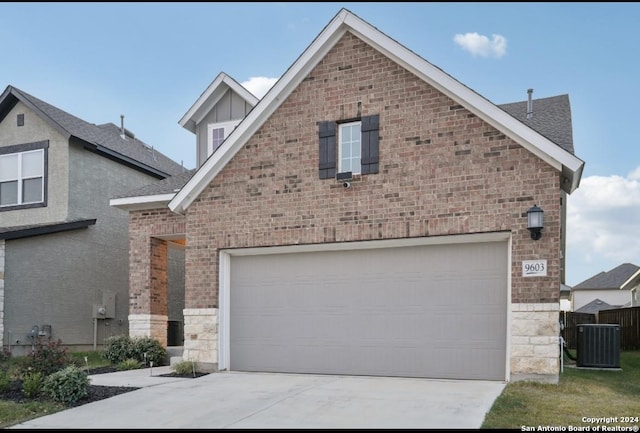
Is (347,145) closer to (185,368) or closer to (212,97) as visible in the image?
(185,368)

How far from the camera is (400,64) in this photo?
36.2ft

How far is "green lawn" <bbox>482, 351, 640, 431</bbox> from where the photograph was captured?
7086 mm

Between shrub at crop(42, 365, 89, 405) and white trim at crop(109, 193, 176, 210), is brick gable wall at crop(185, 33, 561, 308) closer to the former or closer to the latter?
white trim at crop(109, 193, 176, 210)

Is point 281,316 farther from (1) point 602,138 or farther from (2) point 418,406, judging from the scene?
(1) point 602,138

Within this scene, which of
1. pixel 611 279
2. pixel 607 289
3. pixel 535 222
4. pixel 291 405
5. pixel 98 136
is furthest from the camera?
pixel 611 279

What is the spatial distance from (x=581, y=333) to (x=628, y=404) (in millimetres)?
3767

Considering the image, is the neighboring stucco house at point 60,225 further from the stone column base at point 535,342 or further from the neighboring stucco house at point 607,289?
the neighboring stucco house at point 607,289

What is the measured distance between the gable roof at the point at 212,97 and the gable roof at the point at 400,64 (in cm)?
372

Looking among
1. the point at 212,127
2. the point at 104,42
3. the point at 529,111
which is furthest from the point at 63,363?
the point at 529,111

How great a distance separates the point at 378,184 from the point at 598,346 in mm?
5687

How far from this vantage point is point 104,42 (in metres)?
15.6

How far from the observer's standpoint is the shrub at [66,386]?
8.91 metres

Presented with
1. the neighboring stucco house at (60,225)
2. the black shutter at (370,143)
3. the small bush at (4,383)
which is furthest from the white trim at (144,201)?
the small bush at (4,383)

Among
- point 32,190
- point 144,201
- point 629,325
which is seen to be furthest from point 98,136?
point 629,325
